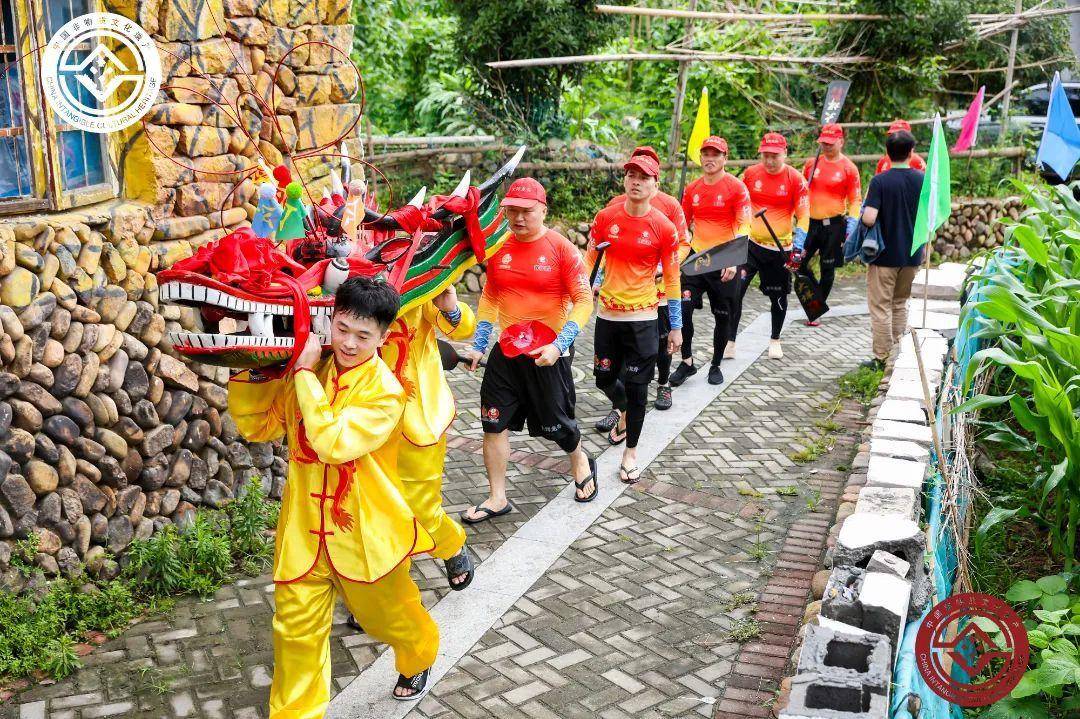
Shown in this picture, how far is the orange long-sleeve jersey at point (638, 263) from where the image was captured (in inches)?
279

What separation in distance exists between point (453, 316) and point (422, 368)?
0.96 feet

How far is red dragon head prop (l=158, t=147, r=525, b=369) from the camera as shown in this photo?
3.70 m

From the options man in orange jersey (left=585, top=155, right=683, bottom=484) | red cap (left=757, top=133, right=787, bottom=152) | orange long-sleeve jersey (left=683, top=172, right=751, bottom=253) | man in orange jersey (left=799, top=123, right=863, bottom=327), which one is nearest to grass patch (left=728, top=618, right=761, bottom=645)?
man in orange jersey (left=585, top=155, right=683, bottom=484)

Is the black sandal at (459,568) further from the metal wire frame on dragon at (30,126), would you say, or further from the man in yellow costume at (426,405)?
the metal wire frame on dragon at (30,126)

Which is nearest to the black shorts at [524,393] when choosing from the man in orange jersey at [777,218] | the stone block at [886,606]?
the stone block at [886,606]

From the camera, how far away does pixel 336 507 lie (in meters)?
4.00

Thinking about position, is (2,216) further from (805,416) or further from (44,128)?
(805,416)

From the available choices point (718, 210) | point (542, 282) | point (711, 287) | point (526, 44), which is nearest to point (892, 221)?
point (718, 210)

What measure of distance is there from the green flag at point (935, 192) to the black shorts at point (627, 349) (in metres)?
2.31

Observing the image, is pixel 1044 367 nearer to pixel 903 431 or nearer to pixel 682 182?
pixel 903 431

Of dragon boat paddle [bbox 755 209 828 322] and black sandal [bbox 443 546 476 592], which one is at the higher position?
dragon boat paddle [bbox 755 209 828 322]

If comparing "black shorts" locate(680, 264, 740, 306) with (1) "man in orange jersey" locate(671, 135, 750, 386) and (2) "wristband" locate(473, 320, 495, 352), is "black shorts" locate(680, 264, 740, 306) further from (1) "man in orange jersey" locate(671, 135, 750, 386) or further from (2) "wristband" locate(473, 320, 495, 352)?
(2) "wristband" locate(473, 320, 495, 352)

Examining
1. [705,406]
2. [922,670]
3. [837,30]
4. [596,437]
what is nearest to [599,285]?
[596,437]

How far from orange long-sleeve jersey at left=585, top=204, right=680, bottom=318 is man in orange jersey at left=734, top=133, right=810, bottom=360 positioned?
2.64 m
